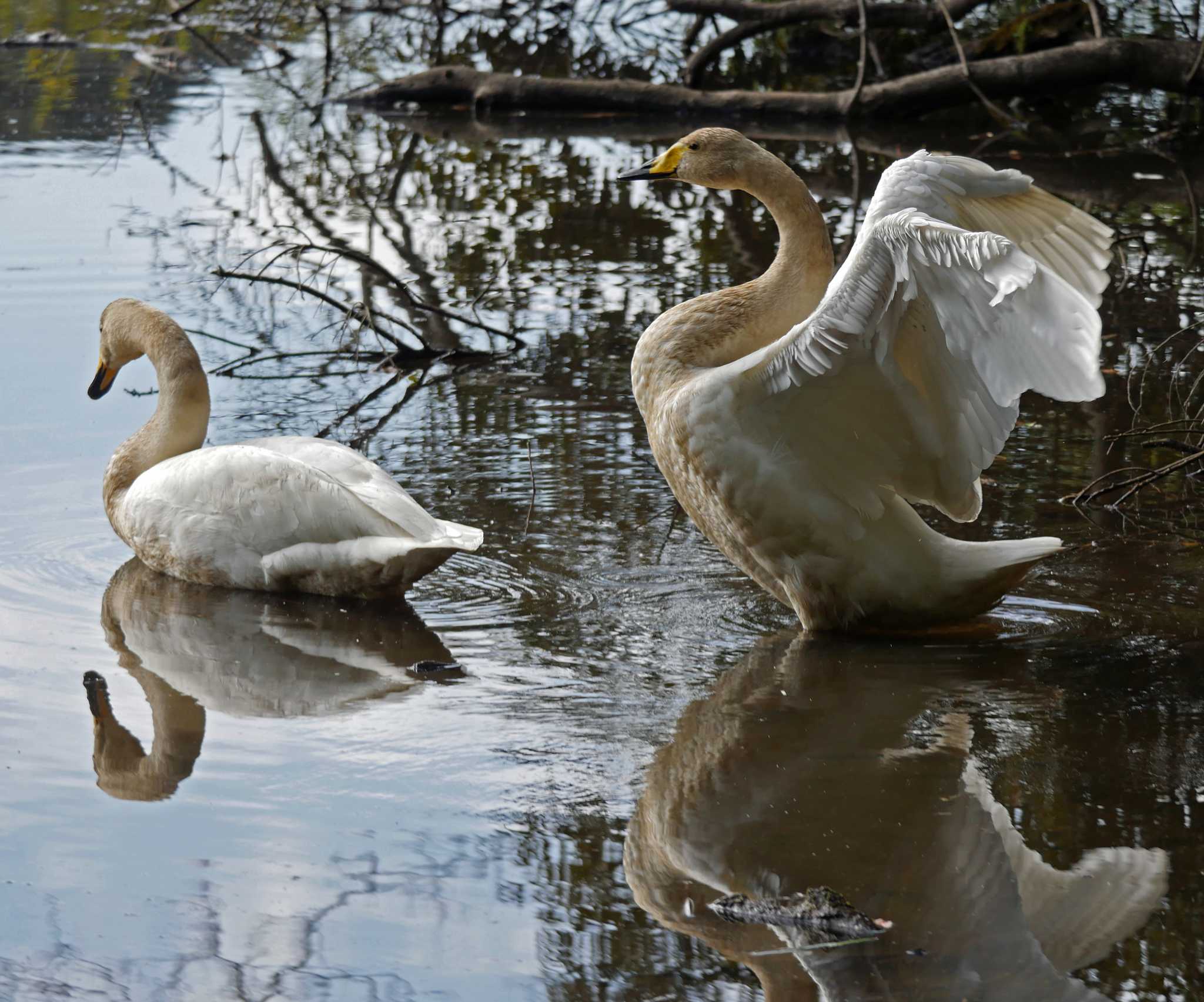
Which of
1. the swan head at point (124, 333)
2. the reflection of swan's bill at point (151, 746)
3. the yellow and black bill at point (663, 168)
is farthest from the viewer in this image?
the swan head at point (124, 333)

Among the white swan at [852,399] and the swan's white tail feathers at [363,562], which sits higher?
the white swan at [852,399]

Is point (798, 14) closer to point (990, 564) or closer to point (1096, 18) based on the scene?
point (1096, 18)

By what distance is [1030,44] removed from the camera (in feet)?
54.2

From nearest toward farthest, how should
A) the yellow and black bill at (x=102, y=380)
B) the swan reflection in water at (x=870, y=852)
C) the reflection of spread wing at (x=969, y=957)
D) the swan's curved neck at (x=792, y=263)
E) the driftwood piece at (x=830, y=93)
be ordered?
the reflection of spread wing at (x=969, y=957), the swan reflection in water at (x=870, y=852), the swan's curved neck at (x=792, y=263), the yellow and black bill at (x=102, y=380), the driftwood piece at (x=830, y=93)

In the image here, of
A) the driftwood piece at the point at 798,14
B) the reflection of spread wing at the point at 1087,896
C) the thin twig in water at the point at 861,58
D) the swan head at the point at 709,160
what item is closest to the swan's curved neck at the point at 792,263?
the swan head at the point at 709,160

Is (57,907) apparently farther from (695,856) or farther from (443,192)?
(443,192)

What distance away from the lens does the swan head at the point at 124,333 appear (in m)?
6.79

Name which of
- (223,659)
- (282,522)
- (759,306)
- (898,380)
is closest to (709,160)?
(759,306)

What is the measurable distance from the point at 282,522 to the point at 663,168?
6.33ft

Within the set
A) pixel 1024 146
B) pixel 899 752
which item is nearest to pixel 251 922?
pixel 899 752

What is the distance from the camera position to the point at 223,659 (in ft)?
17.3

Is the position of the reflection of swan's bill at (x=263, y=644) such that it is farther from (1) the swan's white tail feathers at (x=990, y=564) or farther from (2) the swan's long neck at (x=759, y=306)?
(1) the swan's white tail feathers at (x=990, y=564)

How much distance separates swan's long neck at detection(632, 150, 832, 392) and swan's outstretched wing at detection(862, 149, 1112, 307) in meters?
0.29

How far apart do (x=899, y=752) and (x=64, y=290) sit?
696 cm
